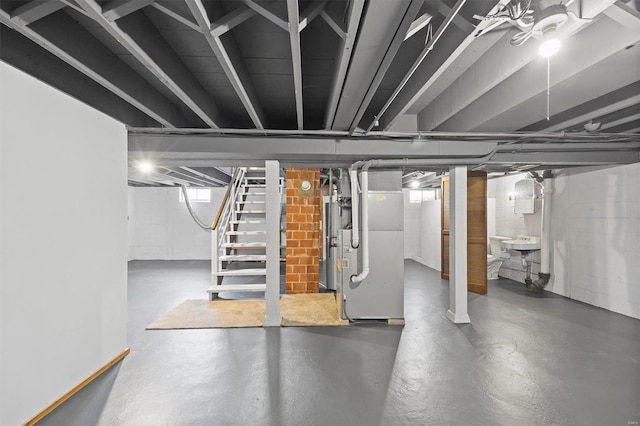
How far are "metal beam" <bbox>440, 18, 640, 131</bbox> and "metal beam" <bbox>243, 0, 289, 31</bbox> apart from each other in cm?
142

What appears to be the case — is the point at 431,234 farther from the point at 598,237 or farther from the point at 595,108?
the point at 595,108

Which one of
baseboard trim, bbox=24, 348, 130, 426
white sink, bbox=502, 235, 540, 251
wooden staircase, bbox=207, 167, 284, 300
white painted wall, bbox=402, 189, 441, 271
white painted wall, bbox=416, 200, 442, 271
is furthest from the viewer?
white painted wall, bbox=402, 189, 441, 271

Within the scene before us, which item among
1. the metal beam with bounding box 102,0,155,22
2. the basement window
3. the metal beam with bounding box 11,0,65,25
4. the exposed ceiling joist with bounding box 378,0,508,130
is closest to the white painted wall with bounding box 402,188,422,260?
the basement window

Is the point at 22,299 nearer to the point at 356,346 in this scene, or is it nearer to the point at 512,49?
the point at 356,346

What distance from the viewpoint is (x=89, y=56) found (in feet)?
5.53

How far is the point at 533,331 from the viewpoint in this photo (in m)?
3.14

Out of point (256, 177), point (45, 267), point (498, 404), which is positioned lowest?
point (498, 404)

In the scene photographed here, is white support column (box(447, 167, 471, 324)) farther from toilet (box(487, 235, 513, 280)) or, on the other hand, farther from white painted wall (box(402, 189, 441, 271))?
white painted wall (box(402, 189, 441, 271))

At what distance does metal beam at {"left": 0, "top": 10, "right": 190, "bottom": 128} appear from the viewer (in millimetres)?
1431

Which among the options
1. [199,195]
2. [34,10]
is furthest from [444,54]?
[199,195]

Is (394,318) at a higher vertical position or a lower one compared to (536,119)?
lower

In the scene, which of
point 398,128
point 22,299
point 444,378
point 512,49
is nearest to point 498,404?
point 444,378

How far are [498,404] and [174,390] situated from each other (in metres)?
2.29

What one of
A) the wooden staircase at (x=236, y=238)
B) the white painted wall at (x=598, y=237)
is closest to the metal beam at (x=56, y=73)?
the wooden staircase at (x=236, y=238)
